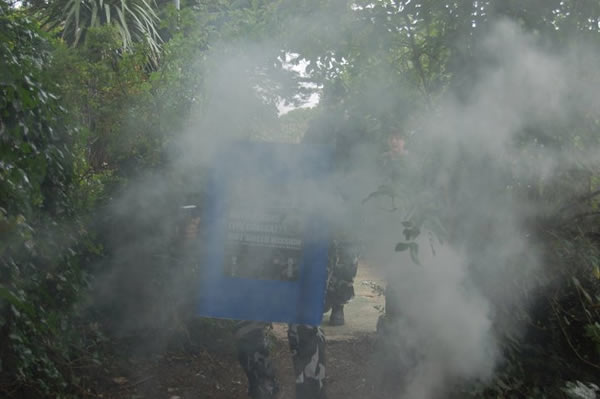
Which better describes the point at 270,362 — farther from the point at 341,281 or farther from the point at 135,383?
the point at 341,281

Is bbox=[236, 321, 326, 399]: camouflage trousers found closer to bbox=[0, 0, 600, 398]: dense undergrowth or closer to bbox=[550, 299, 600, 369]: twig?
bbox=[0, 0, 600, 398]: dense undergrowth

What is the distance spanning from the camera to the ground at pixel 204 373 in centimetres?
368

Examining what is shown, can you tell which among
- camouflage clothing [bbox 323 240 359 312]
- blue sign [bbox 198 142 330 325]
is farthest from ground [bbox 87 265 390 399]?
blue sign [bbox 198 142 330 325]

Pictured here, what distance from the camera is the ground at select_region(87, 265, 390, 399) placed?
3.68 metres

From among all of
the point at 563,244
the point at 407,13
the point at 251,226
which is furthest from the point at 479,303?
the point at 407,13

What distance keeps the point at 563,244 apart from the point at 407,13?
145 centimetres

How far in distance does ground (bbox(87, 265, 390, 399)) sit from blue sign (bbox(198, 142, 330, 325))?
917 mm

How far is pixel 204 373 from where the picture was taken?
4.09 meters

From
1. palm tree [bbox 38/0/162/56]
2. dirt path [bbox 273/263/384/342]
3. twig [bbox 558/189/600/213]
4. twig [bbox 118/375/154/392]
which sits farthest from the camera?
palm tree [bbox 38/0/162/56]

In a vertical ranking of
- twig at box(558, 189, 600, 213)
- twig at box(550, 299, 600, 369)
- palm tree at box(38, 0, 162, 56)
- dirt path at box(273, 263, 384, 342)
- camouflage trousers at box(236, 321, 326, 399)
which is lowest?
dirt path at box(273, 263, 384, 342)

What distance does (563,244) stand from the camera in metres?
3.19

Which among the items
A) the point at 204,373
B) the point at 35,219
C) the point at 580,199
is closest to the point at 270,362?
the point at 204,373

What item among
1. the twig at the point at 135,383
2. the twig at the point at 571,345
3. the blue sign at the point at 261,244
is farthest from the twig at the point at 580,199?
the twig at the point at 135,383

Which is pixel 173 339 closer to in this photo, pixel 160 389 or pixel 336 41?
pixel 160 389
